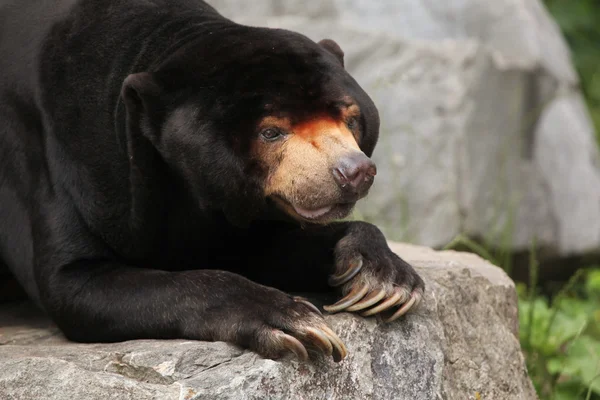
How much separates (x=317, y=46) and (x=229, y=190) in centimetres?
62

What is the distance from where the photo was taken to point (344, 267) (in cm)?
337

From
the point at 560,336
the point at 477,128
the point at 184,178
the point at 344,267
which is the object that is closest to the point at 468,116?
the point at 477,128

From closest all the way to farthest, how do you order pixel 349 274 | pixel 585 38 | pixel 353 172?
pixel 353 172 → pixel 349 274 → pixel 585 38

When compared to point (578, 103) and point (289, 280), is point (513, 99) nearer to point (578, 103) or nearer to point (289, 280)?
point (578, 103)

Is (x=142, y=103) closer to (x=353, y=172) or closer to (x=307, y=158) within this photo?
(x=307, y=158)

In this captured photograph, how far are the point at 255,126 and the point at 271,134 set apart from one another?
2.2 inches

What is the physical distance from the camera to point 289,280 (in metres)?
3.57

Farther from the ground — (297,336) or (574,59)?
(297,336)

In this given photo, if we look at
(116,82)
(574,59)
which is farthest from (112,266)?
(574,59)

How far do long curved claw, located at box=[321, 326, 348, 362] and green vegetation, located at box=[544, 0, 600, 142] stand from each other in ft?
27.4

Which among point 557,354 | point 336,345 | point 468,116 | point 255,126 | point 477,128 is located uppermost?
point 255,126

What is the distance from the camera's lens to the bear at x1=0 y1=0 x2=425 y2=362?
304cm

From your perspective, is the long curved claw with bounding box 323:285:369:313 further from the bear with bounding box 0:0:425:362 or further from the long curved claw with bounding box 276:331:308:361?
the long curved claw with bounding box 276:331:308:361

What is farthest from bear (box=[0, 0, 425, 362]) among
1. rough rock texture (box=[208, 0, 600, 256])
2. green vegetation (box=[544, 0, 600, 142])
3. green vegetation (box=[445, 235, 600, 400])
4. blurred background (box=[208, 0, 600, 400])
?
green vegetation (box=[544, 0, 600, 142])
